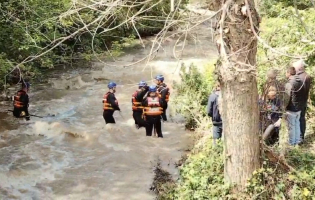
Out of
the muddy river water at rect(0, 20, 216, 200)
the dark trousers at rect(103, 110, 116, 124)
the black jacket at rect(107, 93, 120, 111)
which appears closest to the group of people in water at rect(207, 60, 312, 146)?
the muddy river water at rect(0, 20, 216, 200)

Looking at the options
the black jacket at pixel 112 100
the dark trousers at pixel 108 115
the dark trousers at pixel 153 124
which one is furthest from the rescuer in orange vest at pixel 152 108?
the dark trousers at pixel 108 115

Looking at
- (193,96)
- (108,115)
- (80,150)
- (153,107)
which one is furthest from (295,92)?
(80,150)

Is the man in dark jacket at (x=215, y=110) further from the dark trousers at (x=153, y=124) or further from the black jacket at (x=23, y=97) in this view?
the black jacket at (x=23, y=97)

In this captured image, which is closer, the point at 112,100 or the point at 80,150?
the point at 112,100

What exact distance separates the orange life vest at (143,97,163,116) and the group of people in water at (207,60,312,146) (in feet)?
11.1

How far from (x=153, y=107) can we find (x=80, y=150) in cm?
252

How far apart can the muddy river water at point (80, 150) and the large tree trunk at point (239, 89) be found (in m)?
1.21

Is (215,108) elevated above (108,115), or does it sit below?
above

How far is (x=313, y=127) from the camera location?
8.80 metres

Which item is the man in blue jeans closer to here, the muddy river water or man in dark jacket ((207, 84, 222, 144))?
man in dark jacket ((207, 84, 222, 144))

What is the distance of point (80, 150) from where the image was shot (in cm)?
1155

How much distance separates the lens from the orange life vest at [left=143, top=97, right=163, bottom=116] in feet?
34.2

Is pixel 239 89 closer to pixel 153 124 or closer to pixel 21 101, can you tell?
pixel 153 124

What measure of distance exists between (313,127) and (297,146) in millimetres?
1474
